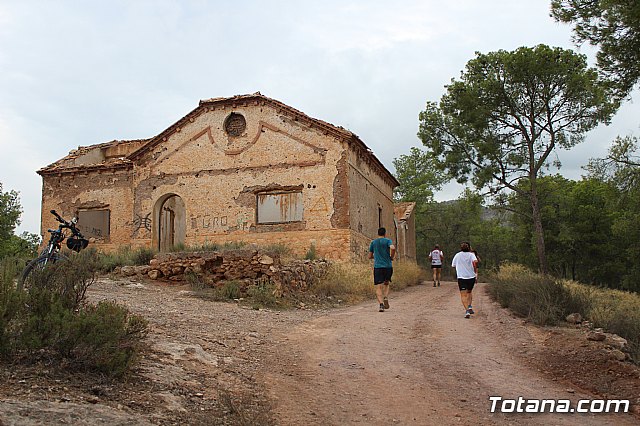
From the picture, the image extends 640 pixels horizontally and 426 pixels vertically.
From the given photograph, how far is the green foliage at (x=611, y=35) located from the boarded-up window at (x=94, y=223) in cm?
1905

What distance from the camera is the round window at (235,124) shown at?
2266cm

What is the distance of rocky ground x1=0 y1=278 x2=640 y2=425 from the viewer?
4965mm

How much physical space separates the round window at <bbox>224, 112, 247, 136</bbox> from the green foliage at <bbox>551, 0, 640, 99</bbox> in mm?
13248

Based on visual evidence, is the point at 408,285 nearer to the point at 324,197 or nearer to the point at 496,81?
the point at 324,197

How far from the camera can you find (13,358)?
5.25m

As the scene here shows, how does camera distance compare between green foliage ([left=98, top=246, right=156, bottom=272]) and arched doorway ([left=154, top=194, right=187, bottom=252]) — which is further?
arched doorway ([left=154, top=194, right=187, bottom=252])

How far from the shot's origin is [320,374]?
708 cm

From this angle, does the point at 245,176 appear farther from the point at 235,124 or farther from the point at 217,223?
the point at 235,124

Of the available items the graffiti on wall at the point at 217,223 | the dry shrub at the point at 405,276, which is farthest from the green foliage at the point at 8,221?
the dry shrub at the point at 405,276

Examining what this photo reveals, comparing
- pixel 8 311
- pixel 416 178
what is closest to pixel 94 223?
pixel 8 311

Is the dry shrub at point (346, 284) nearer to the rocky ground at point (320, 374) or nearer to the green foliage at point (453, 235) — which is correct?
the rocky ground at point (320, 374)

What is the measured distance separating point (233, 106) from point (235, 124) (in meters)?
0.70

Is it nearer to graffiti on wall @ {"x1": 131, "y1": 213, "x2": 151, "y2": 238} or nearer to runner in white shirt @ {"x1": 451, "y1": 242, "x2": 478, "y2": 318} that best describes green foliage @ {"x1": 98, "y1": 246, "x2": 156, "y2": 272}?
graffiti on wall @ {"x1": 131, "y1": 213, "x2": 151, "y2": 238}

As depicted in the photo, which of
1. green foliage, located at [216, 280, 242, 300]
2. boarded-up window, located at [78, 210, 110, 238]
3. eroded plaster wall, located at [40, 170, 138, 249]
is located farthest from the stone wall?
boarded-up window, located at [78, 210, 110, 238]
